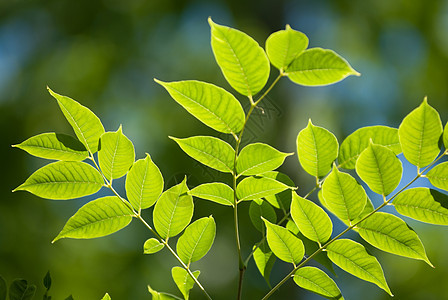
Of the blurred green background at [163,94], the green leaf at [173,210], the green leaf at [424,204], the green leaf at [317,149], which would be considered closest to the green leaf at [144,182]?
the green leaf at [173,210]

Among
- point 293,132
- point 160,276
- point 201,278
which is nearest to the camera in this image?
point 293,132

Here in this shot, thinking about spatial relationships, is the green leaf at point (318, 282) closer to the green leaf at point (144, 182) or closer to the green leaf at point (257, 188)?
the green leaf at point (257, 188)

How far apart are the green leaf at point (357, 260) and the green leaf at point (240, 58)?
0.96 feet

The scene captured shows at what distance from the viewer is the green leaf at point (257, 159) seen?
0.70 meters

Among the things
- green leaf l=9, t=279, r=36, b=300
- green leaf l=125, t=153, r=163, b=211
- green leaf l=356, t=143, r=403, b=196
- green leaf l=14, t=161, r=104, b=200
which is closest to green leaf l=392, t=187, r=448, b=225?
green leaf l=356, t=143, r=403, b=196

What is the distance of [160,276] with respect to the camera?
18.5ft

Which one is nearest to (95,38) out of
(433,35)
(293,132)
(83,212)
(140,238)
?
(140,238)

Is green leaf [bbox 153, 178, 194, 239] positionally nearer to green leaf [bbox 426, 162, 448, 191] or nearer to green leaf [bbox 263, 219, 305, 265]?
green leaf [bbox 263, 219, 305, 265]

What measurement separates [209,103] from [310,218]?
0.82ft

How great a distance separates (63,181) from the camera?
72 centimetres

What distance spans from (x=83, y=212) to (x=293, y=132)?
14.4ft

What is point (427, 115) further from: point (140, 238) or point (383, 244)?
point (140, 238)

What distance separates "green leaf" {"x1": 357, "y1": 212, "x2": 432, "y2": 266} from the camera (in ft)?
2.19

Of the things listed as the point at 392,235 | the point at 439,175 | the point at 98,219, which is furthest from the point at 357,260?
the point at 98,219
